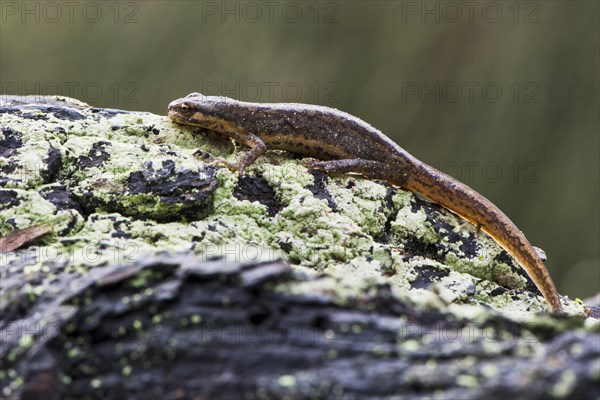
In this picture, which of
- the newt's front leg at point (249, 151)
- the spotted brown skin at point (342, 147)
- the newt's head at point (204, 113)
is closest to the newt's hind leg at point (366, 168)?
the spotted brown skin at point (342, 147)

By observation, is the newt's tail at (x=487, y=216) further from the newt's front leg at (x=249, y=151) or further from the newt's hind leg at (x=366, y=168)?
the newt's front leg at (x=249, y=151)

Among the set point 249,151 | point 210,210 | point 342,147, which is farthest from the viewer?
point 342,147

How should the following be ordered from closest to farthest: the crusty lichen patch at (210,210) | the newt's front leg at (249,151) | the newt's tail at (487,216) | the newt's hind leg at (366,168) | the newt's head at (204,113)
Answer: the crusty lichen patch at (210,210)
the newt's front leg at (249,151)
the newt's tail at (487,216)
the newt's hind leg at (366,168)
the newt's head at (204,113)

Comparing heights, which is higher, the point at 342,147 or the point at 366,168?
the point at 342,147

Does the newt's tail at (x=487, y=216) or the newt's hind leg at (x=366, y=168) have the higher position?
the newt's hind leg at (x=366, y=168)

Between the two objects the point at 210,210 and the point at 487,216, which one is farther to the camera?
the point at 487,216

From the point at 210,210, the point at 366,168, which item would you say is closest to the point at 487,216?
the point at 366,168

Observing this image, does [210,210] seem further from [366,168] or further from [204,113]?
[366,168]

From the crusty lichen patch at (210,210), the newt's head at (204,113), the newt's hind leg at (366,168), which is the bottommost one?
the crusty lichen patch at (210,210)
